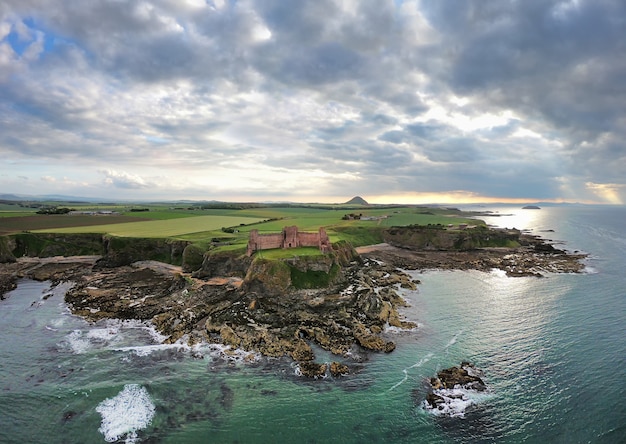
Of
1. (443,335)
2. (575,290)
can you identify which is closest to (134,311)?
(443,335)

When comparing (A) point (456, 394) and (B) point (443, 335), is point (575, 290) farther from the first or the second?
(A) point (456, 394)

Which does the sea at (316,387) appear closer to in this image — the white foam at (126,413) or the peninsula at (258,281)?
the white foam at (126,413)

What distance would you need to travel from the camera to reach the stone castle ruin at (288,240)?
213ft

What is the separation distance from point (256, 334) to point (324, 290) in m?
17.2

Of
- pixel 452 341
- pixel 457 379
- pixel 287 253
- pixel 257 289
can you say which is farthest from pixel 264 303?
pixel 457 379

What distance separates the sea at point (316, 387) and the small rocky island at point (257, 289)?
2.30 metres

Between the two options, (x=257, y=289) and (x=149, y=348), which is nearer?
(x=149, y=348)

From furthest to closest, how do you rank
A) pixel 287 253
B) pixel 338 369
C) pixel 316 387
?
pixel 287 253 → pixel 338 369 → pixel 316 387

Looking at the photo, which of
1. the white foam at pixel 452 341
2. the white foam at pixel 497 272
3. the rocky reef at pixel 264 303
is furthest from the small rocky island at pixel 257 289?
the white foam at pixel 452 341

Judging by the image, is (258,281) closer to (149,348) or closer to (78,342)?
(149,348)

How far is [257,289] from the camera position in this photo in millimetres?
52688

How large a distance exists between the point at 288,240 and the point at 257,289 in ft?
50.5

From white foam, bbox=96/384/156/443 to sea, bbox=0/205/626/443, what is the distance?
112mm

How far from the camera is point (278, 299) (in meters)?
51.4
